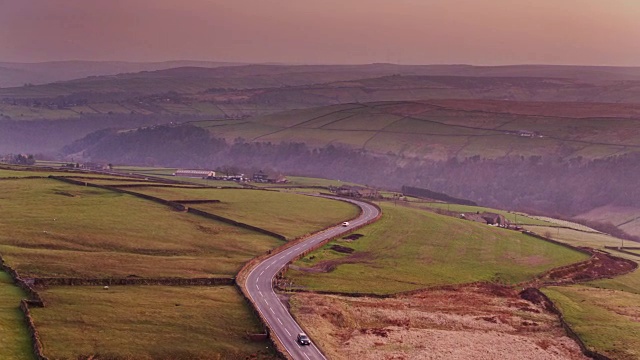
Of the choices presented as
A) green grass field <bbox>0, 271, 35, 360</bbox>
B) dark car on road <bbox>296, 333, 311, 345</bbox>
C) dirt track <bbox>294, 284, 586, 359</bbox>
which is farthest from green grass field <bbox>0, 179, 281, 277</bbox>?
dark car on road <bbox>296, 333, 311, 345</bbox>

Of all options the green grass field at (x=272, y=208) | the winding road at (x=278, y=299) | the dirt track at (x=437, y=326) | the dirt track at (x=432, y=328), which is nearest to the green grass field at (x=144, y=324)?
the winding road at (x=278, y=299)

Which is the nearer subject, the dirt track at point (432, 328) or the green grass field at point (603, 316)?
the dirt track at point (432, 328)

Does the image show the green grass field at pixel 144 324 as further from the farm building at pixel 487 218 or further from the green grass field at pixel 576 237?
the farm building at pixel 487 218

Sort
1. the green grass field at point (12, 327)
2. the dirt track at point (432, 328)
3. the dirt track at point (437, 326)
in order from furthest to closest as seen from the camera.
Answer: the dirt track at point (437, 326) < the dirt track at point (432, 328) < the green grass field at point (12, 327)

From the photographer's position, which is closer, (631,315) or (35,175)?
(631,315)

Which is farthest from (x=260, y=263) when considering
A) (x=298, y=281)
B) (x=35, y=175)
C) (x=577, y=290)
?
(x=35, y=175)

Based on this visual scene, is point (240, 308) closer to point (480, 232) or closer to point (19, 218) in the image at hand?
point (19, 218)

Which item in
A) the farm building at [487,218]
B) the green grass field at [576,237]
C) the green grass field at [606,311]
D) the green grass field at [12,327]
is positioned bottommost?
the green grass field at [576,237]
